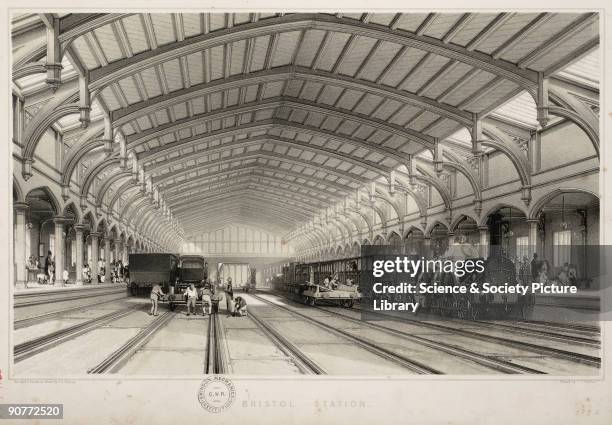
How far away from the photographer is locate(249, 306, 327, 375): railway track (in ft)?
28.1

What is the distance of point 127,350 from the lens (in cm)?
1023

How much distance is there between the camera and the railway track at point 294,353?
8555mm

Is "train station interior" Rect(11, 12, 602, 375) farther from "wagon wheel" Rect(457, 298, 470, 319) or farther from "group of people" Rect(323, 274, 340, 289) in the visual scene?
"group of people" Rect(323, 274, 340, 289)

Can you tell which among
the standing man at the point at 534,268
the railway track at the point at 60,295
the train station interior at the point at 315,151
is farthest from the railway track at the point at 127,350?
the standing man at the point at 534,268

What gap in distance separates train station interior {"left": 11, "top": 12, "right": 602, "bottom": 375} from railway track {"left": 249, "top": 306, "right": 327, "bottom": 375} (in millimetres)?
86

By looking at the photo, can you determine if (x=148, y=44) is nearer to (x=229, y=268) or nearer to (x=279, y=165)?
(x=279, y=165)

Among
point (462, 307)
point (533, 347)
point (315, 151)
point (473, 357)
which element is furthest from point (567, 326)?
point (315, 151)

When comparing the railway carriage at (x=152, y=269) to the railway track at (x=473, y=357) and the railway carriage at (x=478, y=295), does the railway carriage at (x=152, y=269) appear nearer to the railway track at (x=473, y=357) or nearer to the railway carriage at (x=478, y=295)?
the railway track at (x=473, y=357)

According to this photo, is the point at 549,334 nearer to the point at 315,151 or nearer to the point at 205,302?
the point at 205,302

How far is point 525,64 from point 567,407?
13333mm

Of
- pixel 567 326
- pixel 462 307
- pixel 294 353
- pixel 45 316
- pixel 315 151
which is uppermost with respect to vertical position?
pixel 315 151

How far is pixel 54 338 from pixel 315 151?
1735 centimetres
